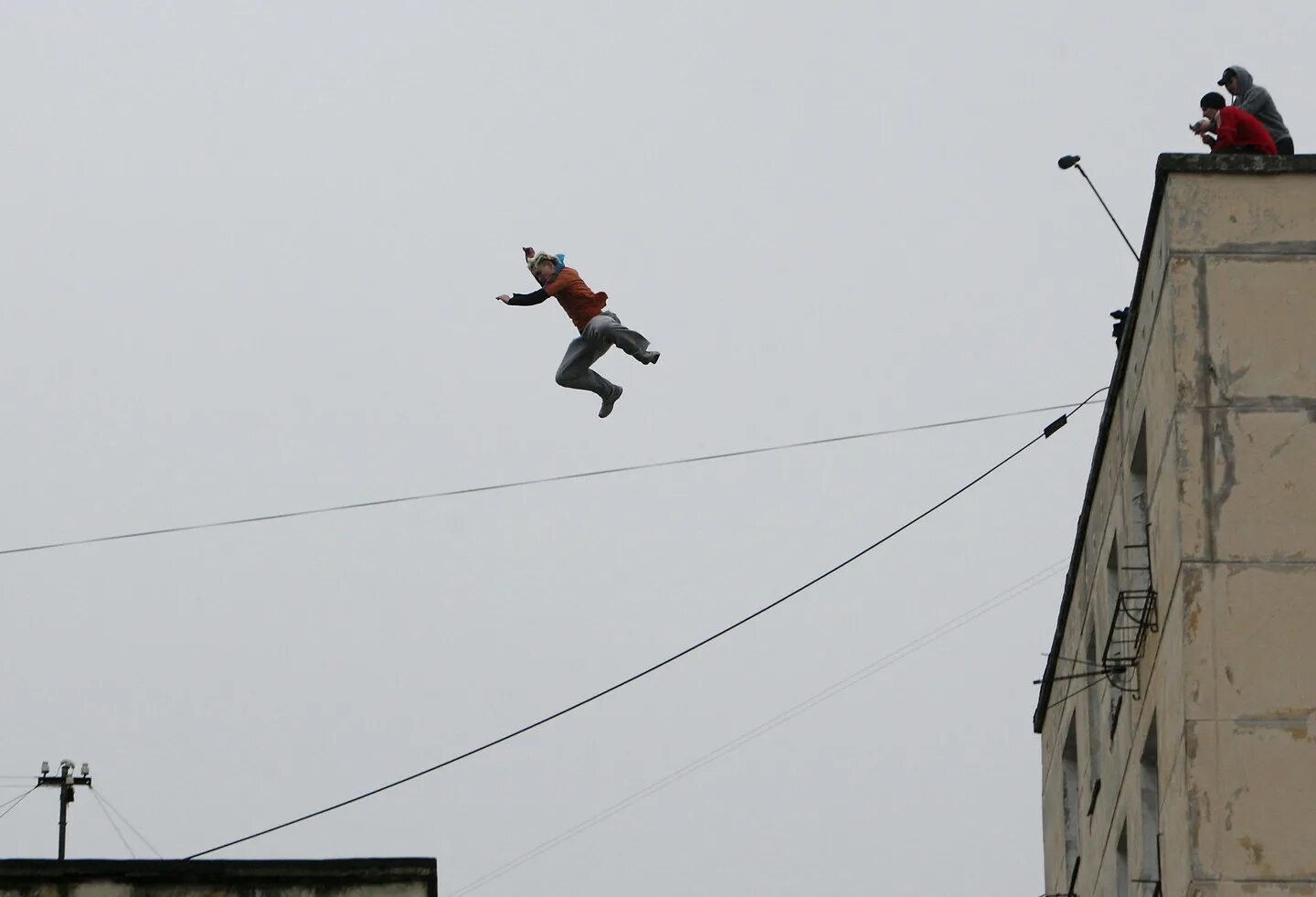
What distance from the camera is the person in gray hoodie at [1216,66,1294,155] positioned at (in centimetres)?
3331

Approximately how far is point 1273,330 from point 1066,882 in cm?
1325

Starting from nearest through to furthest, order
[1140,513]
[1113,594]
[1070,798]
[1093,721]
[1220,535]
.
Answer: [1220,535], [1140,513], [1113,594], [1093,721], [1070,798]

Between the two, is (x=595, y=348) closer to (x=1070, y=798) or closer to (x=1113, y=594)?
(x=1113, y=594)

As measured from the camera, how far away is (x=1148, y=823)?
36156 mm

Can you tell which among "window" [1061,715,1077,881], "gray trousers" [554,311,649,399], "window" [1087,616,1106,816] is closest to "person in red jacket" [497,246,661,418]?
"gray trousers" [554,311,649,399]

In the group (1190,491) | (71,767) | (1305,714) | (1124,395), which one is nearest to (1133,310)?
(1124,395)

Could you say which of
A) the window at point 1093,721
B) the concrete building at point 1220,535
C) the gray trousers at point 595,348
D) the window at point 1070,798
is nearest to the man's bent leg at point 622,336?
the gray trousers at point 595,348

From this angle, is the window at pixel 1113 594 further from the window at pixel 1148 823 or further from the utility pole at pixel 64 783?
the utility pole at pixel 64 783

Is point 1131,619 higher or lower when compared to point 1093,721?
lower

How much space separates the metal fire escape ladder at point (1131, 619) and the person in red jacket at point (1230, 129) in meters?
4.42

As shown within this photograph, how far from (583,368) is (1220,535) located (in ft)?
25.7

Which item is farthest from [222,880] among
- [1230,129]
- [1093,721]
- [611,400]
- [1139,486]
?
[1230,129]

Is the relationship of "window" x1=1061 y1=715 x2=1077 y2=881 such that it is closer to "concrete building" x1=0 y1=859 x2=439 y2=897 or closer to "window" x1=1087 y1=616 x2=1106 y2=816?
"window" x1=1087 y1=616 x2=1106 y2=816

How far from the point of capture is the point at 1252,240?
1350 inches
